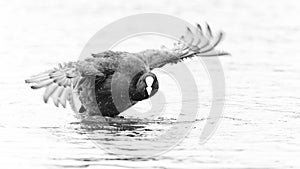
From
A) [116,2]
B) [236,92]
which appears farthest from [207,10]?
[236,92]

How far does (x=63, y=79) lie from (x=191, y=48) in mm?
2709

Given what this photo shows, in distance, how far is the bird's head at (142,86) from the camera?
34.1 feet

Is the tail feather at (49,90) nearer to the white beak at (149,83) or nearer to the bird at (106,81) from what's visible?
the bird at (106,81)

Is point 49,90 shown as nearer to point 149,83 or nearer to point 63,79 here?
point 63,79

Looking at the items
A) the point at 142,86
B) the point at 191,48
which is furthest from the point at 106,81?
the point at 191,48

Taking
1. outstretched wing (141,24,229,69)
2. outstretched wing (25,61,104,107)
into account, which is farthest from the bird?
outstretched wing (141,24,229,69)

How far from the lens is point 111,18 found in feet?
69.1

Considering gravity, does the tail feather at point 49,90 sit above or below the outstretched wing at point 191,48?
below

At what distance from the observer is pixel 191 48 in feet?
40.4

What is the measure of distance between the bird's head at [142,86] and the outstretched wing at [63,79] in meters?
0.51

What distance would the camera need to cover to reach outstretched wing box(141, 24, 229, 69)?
11.8 metres

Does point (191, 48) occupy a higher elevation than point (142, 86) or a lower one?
higher

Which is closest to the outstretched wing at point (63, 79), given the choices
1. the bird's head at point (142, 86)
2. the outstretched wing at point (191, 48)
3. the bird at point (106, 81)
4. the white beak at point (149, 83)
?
A: the bird at point (106, 81)

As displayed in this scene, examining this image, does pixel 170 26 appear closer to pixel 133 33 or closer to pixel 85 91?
pixel 133 33
